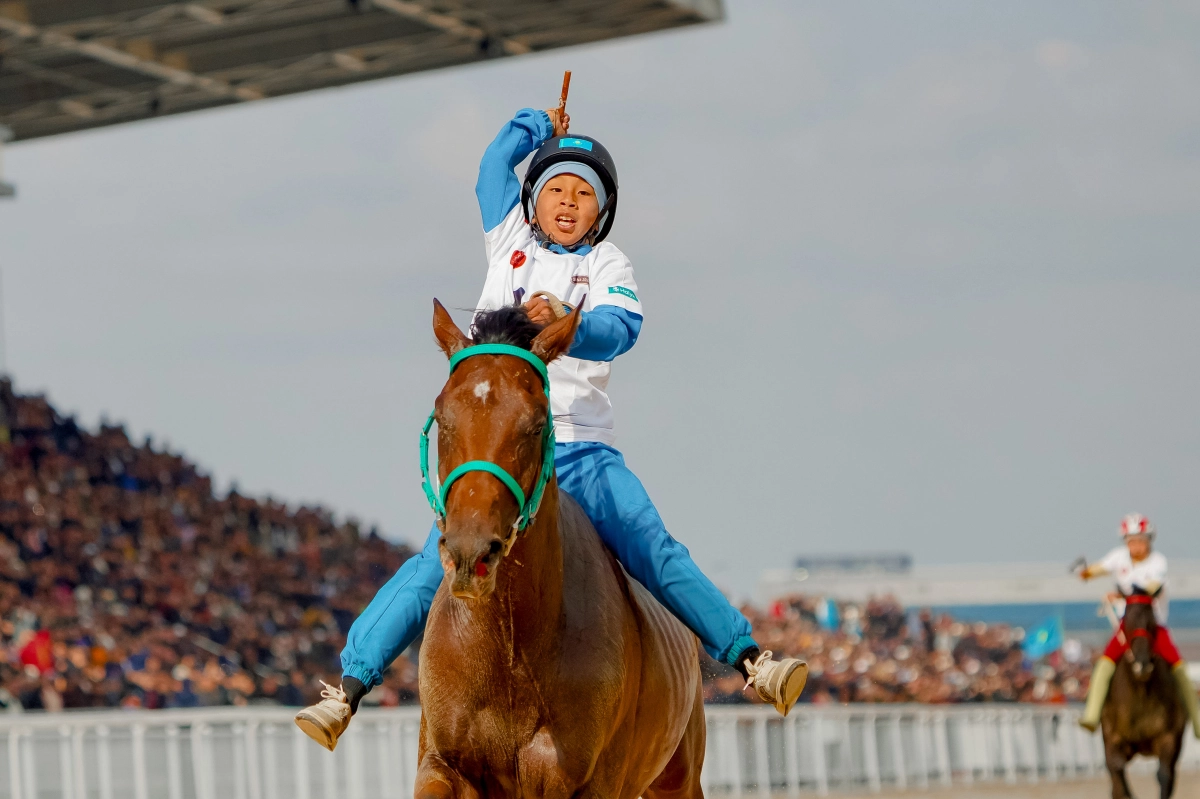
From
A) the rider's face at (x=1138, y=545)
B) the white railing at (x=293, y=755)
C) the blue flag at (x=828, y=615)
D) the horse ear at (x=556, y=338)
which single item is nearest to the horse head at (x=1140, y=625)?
the rider's face at (x=1138, y=545)

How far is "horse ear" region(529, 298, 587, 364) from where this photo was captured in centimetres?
463

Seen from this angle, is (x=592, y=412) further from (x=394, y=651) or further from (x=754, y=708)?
(x=754, y=708)

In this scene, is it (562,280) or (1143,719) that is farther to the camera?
(1143,719)

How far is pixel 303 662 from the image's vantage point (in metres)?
16.9

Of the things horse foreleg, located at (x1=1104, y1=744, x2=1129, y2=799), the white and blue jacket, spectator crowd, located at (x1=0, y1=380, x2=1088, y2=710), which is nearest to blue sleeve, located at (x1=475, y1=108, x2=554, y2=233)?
the white and blue jacket

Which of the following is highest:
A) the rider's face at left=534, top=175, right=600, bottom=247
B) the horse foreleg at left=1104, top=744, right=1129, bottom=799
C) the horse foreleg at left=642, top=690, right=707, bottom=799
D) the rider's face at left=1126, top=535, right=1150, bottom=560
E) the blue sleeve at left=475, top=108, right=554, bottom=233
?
the blue sleeve at left=475, top=108, right=554, bottom=233

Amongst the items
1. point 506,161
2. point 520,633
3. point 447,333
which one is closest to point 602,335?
point 447,333

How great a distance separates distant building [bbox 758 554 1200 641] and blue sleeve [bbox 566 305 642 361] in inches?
1853

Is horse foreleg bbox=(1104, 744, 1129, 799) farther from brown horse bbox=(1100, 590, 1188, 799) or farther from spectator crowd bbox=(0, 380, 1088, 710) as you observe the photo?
spectator crowd bbox=(0, 380, 1088, 710)

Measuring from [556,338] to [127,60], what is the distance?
18.4 meters

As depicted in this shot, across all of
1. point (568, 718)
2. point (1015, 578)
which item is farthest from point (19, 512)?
point (1015, 578)

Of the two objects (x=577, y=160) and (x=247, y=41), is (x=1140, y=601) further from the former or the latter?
(x=247, y=41)

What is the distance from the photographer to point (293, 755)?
12234 millimetres

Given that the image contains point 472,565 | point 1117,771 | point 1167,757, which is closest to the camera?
point 472,565
